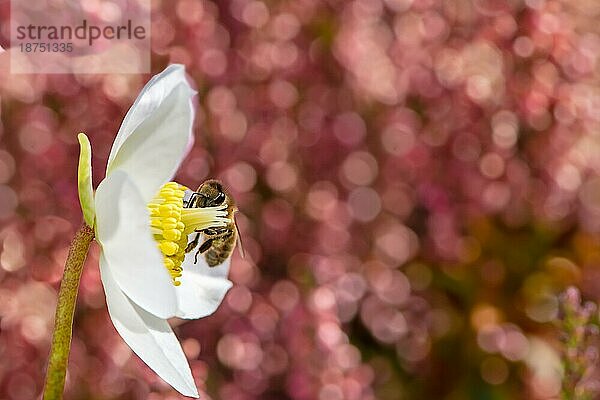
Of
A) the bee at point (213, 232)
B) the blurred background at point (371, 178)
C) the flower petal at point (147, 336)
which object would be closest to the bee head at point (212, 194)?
the bee at point (213, 232)

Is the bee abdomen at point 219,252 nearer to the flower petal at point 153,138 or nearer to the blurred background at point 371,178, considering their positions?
the flower petal at point 153,138

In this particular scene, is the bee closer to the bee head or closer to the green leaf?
the bee head

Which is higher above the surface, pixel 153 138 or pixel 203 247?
pixel 153 138

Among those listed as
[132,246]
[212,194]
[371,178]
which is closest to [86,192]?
[132,246]

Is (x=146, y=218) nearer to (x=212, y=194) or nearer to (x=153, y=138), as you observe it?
(x=153, y=138)

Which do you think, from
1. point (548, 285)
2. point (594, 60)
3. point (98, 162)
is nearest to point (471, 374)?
point (548, 285)
